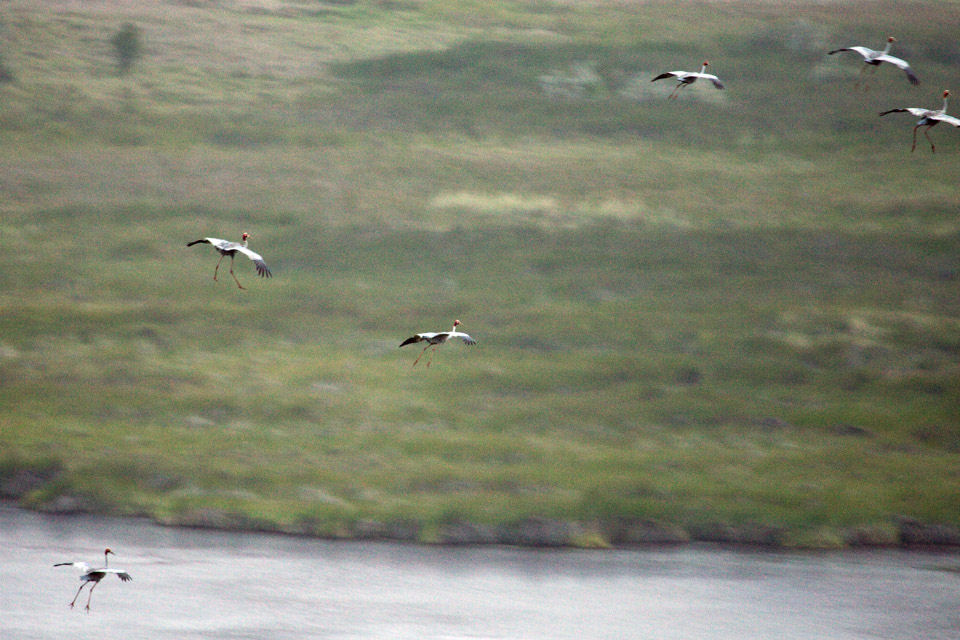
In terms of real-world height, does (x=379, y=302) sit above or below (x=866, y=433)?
above

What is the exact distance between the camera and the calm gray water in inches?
2499

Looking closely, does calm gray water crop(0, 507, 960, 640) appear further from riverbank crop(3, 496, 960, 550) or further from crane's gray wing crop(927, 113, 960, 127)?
crane's gray wing crop(927, 113, 960, 127)

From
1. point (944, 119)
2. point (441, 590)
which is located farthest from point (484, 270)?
point (944, 119)

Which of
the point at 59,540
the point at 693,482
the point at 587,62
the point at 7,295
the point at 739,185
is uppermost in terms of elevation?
the point at 587,62

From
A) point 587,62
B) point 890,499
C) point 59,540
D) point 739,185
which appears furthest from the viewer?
point 587,62

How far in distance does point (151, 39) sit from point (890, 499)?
380 feet

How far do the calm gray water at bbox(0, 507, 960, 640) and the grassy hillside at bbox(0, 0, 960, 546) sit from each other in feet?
6.49

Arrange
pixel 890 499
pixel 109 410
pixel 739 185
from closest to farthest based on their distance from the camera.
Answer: pixel 890 499
pixel 109 410
pixel 739 185

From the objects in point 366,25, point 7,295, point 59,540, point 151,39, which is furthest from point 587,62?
point 59,540

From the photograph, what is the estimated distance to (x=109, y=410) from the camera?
8581 centimetres

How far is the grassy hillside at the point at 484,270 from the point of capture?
3049 inches

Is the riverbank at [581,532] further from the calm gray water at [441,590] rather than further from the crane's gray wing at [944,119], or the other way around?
the crane's gray wing at [944,119]

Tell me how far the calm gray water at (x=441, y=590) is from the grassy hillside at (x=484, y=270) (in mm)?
1979

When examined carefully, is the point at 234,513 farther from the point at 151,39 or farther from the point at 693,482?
the point at 151,39
